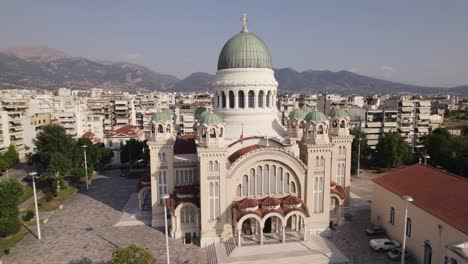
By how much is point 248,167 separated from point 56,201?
31429 millimetres

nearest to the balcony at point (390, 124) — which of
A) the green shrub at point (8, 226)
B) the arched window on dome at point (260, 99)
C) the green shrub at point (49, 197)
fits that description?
the arched window on dome at point (260, 99)

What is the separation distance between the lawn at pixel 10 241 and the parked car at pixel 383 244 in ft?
121

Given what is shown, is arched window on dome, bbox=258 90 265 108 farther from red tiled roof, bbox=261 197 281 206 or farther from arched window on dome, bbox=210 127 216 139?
red tiled roof, bbox=261 197 281 206

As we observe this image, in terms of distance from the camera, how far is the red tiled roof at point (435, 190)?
2408cm

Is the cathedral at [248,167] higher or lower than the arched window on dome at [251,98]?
lower

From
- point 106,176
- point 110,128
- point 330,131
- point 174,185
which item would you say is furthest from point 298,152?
point 110,128

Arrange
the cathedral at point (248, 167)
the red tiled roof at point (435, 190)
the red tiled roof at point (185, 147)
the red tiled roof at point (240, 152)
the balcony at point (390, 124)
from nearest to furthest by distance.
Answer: the red tiled roof at point (435, 190), the cathedral at point (248, 167), the red tiled roof at point (240, 152), the red tiled roof at point (185, 147), the balcony at point (390, 124)

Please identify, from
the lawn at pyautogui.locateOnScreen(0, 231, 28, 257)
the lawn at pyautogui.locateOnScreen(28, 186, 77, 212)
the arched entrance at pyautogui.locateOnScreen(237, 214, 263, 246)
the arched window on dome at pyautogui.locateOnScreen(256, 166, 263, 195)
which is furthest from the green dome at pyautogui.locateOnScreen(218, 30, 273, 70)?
the lawn at pyautogui.locateOnScreen(28, 186, 77, 212)

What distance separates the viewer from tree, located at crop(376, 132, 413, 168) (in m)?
57.5

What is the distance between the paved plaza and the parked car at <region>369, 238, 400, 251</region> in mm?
16646

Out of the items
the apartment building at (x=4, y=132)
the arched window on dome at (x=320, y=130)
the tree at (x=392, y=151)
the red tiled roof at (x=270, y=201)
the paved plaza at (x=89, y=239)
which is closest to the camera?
the paved plaza at (x=89, y=239)

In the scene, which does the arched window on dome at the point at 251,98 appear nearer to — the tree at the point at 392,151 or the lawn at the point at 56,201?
the lawn at the point at 56,201

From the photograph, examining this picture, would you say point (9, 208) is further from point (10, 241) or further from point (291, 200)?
point (291, 200)

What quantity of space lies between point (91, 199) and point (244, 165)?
27.6 metres
